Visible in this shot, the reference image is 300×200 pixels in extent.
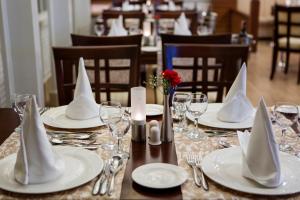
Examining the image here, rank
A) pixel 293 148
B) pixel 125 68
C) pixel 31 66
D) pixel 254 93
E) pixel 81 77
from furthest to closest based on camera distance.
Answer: pixel 254 93, pixel 31 66, pixel 125 68, pixel 81 77, pixel 293 148

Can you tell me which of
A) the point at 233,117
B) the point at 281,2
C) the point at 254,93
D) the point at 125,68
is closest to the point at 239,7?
the point at 281,2

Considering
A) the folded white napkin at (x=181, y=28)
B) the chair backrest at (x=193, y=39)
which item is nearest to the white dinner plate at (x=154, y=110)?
the chair backrest at (x=193, y=39)

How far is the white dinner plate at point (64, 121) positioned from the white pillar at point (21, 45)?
1.03m

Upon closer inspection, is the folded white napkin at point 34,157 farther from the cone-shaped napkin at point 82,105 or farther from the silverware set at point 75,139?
the cone-shaped napkin at point 82,105

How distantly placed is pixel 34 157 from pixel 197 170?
0.46 meters

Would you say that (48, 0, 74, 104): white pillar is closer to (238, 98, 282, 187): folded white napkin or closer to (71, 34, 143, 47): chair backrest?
(71, 34, 143, 47): chair backrest

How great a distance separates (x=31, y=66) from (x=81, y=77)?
3.65 ft

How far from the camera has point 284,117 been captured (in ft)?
4.92

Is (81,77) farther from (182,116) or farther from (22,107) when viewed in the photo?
(182,116)

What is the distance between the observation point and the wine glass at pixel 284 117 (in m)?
1.50

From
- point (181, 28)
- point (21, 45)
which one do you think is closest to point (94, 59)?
point (21, 45)

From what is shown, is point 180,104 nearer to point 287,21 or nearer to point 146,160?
point 146,160

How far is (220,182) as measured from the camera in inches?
46.9

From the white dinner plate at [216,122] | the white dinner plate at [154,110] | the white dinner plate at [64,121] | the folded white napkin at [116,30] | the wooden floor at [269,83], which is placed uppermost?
the folded white napkin at [116,30]
